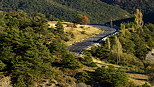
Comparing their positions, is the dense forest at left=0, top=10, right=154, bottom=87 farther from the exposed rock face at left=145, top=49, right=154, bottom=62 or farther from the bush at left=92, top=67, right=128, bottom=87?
the exposed rock face at left=145, top=49, right=154, bottom=62

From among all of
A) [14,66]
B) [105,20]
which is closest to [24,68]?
[14,66]

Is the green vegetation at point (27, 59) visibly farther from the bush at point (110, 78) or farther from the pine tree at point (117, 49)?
the pine tree at point (117, 49)

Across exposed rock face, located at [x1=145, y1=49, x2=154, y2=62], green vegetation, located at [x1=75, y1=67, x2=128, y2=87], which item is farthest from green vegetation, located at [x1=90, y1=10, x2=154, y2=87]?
green vegetation, located at [x1=75, y1=67, x2=128, y2=87]

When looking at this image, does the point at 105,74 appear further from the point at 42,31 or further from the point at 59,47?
the point at 42,31

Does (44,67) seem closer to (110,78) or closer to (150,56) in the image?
(110,78)

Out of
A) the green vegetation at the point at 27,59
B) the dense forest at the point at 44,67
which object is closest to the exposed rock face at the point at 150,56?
the dense forest at the point at 44,67

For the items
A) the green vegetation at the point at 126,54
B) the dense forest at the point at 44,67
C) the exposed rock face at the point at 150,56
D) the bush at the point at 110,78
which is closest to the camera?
the dense forest at the point at 44,67

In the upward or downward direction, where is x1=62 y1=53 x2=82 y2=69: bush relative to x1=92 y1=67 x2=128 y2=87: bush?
upward

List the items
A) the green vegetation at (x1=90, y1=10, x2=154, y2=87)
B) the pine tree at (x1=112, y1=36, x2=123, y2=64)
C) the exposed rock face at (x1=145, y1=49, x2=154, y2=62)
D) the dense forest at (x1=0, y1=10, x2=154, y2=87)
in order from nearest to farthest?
the dense forest at (x1=0, y1=10, x2=154, y2=87) → the green vegetation at (x1=90, y1=10, x2=154, y2=87) → the pine tree at (x1=112, y1=36, x2=123, y2=64) → the exposed rock face at (x1=145, y1=49, x2=154, y2=62)

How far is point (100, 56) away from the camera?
4681cm

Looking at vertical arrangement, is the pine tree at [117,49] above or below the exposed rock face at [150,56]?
above

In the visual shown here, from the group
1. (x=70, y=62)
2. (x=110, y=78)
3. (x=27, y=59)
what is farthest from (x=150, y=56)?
(x=27, y=59)

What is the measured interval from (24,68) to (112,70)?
14385 millimetres

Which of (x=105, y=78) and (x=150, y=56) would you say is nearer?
(x=105, y=78)
